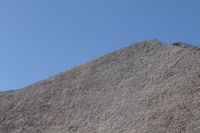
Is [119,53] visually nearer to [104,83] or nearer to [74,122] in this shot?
[104,83]

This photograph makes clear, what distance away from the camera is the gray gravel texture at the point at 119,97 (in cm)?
2030

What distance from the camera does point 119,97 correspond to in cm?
2297

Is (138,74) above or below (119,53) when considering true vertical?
below

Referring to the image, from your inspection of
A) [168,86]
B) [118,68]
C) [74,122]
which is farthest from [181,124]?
[118,68]

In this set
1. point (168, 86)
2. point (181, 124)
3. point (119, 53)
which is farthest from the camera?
point (119, 53)

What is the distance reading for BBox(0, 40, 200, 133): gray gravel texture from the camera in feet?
66.6

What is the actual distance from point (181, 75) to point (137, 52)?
445 centimetres

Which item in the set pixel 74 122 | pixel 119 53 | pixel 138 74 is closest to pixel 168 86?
pixel 138 74

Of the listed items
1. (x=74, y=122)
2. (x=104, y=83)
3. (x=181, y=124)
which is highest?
(x=104, y=83)

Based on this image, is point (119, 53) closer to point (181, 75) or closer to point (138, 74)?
point (138, 74)

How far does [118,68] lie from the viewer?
25.7m

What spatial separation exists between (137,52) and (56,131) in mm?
6560

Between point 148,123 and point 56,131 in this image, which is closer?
point 148,123

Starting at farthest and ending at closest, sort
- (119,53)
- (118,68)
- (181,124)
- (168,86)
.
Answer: (119,53), (118,68), (168,86), (181,124)
